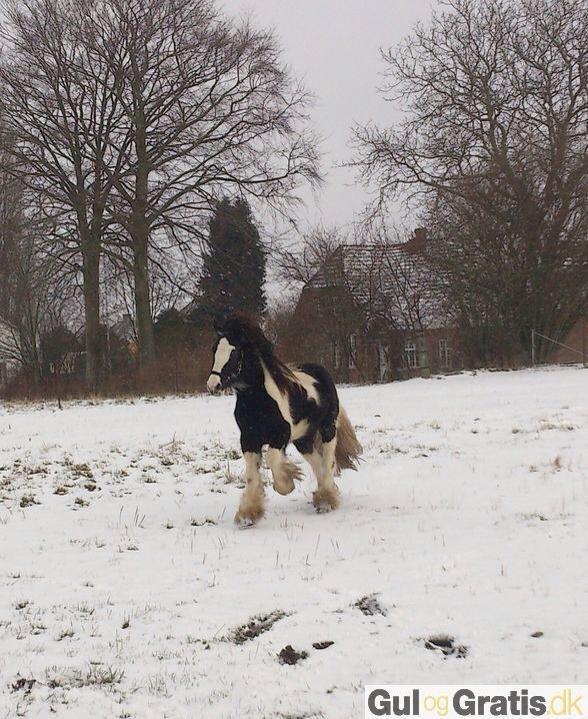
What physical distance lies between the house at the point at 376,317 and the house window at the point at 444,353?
0.04 metres

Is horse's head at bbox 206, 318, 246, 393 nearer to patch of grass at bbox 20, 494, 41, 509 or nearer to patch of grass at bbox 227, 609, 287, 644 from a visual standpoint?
patch of grass at bbox 227, 609, 287, 644

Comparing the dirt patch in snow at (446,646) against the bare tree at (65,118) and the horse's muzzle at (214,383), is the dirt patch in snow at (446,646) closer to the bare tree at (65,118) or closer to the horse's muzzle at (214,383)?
the horse's muzzle at (214,383)

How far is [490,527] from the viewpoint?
567 centimetres

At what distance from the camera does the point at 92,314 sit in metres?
28.5

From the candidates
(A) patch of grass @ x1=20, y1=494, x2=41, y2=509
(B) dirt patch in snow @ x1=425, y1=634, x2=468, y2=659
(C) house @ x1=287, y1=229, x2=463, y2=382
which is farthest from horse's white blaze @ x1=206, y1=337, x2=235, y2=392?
(C) house @ x1=287, y1=229, x2=463, y2=382

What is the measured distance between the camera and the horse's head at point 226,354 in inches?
238

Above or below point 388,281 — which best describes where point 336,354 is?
below

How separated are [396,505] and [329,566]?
1930mm

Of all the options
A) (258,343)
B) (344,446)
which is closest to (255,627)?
(258,343)

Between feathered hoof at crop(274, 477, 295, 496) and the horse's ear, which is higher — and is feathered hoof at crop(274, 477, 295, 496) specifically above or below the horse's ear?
below

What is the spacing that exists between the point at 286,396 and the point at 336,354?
19205 millimetres

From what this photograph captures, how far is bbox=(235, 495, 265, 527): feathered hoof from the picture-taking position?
629 cm

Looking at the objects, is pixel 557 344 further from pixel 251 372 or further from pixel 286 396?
pixel 251 372

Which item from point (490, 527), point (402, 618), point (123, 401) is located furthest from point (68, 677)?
point (123, 401)
